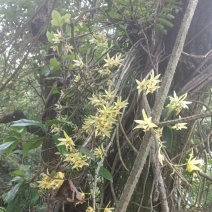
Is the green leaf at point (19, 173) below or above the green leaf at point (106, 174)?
below

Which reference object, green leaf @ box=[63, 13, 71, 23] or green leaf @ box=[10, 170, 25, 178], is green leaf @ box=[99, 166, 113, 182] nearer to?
green leaf @ box=[10, 170, 25, 178]

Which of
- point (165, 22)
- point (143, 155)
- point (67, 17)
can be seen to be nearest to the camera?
point (143, 155)

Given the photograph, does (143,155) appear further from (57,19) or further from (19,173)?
(57,19)

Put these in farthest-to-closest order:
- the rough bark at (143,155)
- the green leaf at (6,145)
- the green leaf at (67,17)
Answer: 1. the green leaf at (67,17)
2. the green leaf at (6,145)
3. the rough bark at (143,155)

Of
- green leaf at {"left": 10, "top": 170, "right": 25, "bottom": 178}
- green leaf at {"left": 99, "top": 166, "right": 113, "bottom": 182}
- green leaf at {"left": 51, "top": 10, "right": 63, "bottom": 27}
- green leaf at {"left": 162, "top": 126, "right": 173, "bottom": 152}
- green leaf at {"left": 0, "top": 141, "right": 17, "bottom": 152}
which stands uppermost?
green leaf at {"left": 51, "top": 10, "right": 63, "bottom": 27}

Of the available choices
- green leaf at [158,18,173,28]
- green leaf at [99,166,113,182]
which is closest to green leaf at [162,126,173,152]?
green leaf at [99,166,113,182]

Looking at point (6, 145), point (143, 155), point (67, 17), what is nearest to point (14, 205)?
point (6, 145)

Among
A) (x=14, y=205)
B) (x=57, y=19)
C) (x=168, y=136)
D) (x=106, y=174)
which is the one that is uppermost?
(x=57, y=19)

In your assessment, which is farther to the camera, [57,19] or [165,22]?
[165,22]

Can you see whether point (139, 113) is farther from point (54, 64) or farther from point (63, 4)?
point (63, 4)

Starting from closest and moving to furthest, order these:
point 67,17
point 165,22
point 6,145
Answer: point 6,145
point 67,17
point 165,22

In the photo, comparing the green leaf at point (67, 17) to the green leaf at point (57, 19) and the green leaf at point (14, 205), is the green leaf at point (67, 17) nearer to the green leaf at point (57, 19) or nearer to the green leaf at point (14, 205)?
the green leaf at point (57, 19)

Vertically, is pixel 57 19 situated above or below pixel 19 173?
above

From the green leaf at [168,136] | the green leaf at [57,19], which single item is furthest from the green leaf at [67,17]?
the green leaf at [168,136]
